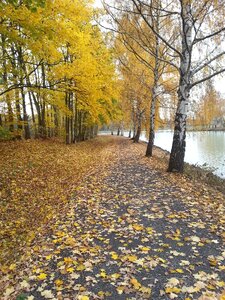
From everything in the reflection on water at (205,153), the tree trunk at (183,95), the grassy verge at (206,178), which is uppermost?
the tree trunk at (183,95)

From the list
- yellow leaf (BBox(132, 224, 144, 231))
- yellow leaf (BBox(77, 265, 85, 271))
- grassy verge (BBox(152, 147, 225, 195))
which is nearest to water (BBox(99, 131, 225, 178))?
grassy verge (BBox(152, 147, 225, 195))

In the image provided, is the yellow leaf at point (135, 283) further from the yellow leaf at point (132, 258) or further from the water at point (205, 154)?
the water at point (205, 154)

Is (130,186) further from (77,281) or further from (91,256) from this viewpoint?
(77,281)

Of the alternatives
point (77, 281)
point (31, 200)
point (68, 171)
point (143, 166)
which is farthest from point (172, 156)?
point (77, 281)

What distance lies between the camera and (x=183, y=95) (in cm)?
930

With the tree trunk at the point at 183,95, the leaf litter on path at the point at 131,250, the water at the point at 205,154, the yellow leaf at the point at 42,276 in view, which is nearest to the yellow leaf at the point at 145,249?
the leaf litter on path at the point at 131,250

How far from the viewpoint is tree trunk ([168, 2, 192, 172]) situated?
8.79 meters

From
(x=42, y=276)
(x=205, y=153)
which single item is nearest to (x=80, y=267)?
(x=42, y=276)

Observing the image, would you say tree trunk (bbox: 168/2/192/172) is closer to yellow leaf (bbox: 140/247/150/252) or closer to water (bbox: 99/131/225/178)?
water (bbox: 99/131/225/178)

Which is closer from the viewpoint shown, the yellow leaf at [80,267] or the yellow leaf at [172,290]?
the yellow leaf at [172,290]

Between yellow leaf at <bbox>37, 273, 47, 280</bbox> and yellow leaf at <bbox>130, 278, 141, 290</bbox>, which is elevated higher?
yellow leaf at <bbox>130, 278, 141, 290</bbox>

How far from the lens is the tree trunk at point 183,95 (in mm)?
8789

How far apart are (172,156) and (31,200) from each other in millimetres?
5071

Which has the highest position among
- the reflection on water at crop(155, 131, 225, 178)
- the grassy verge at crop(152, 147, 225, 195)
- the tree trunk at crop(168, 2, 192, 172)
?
the tree trunk at crop(168, 2, 192, 172)
